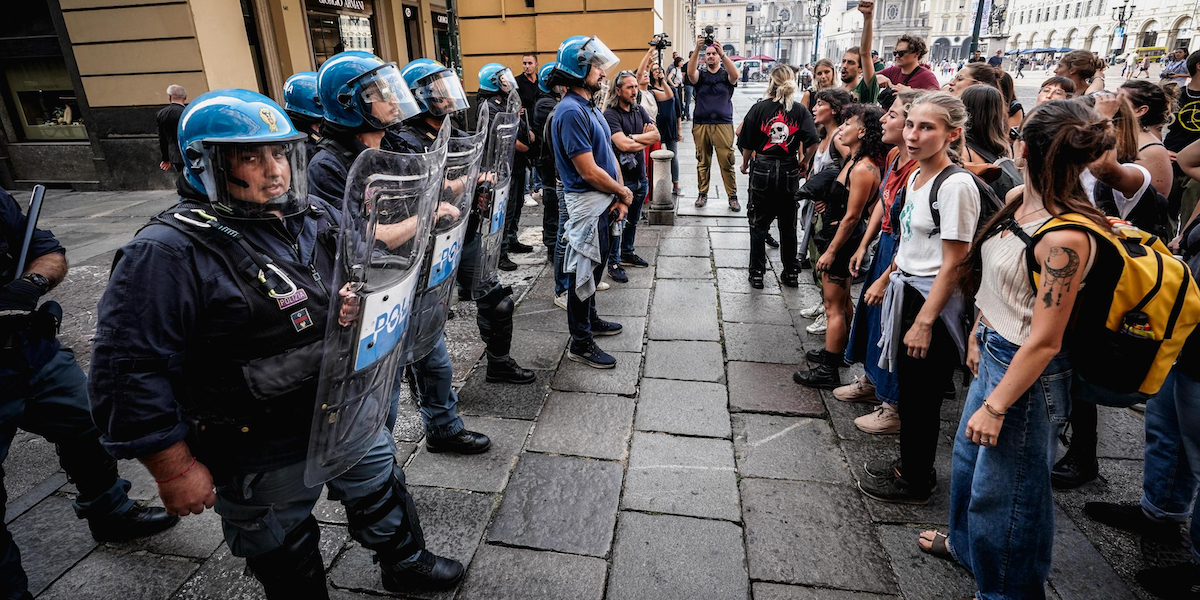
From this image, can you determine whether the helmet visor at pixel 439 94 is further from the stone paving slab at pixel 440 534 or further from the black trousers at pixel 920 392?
the black trousers at pixel 920 392

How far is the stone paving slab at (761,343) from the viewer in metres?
3.86

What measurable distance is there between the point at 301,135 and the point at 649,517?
186 centimetres

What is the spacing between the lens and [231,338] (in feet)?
4.76

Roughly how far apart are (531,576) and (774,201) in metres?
3.47

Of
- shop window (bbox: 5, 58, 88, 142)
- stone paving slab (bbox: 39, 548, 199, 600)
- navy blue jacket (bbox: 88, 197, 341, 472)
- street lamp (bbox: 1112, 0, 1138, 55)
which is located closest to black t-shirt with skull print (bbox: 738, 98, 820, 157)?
navy blue jacket (bbox: 88, 197, 341, 472)

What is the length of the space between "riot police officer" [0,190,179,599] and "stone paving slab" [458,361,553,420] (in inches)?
54.7

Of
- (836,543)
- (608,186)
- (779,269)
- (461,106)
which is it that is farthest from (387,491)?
(779,269)

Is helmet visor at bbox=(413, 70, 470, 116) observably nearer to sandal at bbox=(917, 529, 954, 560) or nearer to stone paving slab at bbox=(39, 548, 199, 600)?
stone paving slab at bbox=(39, 548, 199, 600)

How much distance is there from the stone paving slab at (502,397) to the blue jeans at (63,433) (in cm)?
150

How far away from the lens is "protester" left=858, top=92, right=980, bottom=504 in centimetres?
219

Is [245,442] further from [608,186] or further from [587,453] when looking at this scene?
[608,186]

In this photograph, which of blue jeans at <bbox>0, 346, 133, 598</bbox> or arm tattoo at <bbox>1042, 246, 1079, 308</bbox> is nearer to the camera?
arm tattoo at <bbox>1042, 246, 1079, 308</bbox>

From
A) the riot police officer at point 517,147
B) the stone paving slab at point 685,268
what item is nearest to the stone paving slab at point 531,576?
the riot police officer at point 517,147

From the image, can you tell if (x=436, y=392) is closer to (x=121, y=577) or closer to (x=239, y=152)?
(x=121, y=577)
